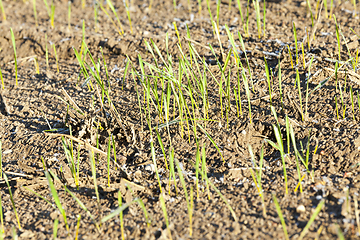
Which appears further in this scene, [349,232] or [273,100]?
[273,100]

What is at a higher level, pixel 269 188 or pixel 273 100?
pixel 273 100

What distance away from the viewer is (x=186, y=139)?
67.3 inches

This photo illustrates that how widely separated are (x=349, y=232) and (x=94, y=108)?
4.40 ft

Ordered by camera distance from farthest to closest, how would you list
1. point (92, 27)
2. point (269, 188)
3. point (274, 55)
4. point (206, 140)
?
point (92, 27) → point (274, 55) → point (206, 140) → point (269, 188)

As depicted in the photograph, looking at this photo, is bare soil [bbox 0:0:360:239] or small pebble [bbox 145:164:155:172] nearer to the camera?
bare soil [bbox 0:0:360:239]

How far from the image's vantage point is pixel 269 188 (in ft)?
4.61

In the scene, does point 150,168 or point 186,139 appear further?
point 186,139

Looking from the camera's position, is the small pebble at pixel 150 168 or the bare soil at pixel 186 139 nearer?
the bare soil at pixel 186 139

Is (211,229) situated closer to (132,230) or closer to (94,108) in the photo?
(132,230)

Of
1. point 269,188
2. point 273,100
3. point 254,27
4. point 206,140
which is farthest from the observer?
point 254,27

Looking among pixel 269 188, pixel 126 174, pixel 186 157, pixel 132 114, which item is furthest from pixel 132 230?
pixel 132 114

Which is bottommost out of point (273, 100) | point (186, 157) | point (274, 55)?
point (186, 157)

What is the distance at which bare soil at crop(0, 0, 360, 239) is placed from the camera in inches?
51.1

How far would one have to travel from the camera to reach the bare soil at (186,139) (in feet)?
4.26
